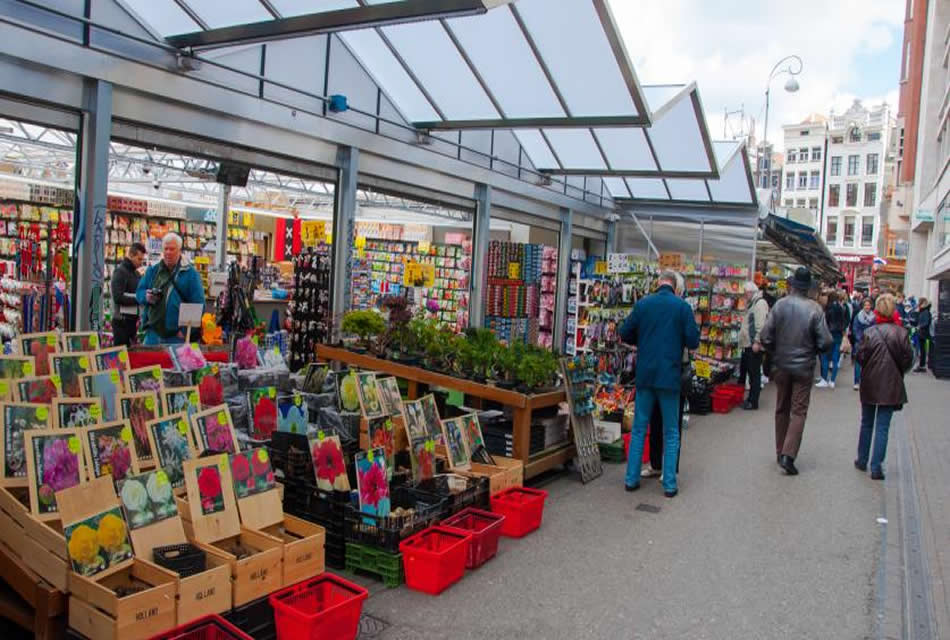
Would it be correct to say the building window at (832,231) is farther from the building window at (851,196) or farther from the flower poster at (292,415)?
the flower poster at (292,415)

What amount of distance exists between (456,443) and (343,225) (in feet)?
13.7

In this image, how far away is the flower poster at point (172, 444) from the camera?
4.00 metres

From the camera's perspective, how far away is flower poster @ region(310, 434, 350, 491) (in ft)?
15.1

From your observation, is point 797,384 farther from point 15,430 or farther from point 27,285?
point 27,285

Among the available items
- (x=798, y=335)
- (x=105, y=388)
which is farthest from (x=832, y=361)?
(x=105, y=388)

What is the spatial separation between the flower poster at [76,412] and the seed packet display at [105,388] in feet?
0.90

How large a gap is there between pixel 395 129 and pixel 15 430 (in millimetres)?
7070

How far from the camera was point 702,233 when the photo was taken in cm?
1470

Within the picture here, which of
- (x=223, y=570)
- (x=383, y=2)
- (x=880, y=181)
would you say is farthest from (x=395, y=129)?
(x=880, y=181)

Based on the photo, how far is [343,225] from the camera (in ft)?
29.9

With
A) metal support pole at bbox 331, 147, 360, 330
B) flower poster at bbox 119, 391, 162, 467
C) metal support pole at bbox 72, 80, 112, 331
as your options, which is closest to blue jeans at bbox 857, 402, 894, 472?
metal support pole at bbox 331, 147, 360, 330

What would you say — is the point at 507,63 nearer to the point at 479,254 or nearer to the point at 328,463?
the point at 479,254

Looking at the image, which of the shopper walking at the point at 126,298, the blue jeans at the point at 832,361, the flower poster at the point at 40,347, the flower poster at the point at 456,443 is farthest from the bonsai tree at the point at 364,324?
the blue jeans at the point at 832,361

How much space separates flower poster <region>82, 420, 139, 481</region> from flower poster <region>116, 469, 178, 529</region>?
12cm
